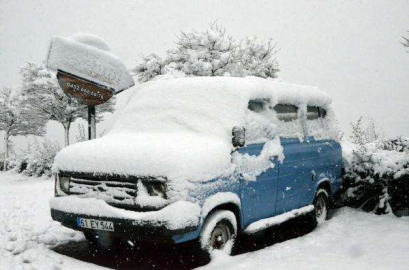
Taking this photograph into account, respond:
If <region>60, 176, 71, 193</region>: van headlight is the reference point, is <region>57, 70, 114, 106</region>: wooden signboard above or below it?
above

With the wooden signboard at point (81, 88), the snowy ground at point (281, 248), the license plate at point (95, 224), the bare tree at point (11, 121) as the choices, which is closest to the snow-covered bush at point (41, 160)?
the wooden signboard at point (81, 88)

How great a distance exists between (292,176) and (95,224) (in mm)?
2755

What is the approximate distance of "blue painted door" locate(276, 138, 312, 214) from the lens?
538cm

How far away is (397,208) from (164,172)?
4415 millimetres

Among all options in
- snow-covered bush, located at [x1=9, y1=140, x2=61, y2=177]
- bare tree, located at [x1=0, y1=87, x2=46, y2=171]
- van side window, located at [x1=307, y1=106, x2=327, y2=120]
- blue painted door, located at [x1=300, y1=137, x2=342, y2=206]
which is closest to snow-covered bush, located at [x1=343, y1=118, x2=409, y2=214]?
blue painted door, located at [x1=300, y1=137, x2=342, y2=206]

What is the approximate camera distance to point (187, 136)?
4.66m

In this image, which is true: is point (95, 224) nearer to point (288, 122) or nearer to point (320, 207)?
point (288, 122)

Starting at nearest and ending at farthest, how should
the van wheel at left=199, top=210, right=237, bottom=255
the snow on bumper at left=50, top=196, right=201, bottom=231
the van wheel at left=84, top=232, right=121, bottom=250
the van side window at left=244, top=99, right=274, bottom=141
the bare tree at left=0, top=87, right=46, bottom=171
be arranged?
1. the snow on bumper at left=50, top=196, right=201, bottom=231
2. the van wheel at left=199, top=210, right=237, bottom=255
3. the van side window at left=244, top=99, right=274, bottom=141
4. the van wheel at left=84, top=232, right=121, bottom=250
5. the bare tree at left=0, top=87, right=46, bottom=171

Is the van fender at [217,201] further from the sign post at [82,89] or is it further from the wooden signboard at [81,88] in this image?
the wooden signboard at [81,88]

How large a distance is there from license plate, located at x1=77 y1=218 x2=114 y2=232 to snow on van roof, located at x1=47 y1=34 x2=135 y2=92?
22.9 ft

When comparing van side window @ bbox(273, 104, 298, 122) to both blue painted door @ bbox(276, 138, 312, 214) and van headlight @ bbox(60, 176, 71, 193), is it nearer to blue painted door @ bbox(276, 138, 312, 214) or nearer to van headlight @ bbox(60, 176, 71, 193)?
blue painted door @ bbox(276, 138, 312, 214)

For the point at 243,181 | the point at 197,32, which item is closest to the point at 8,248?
the point at 243,181

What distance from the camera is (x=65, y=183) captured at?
471 cm

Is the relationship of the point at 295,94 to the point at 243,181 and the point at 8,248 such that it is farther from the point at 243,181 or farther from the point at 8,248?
the point at 8,248
